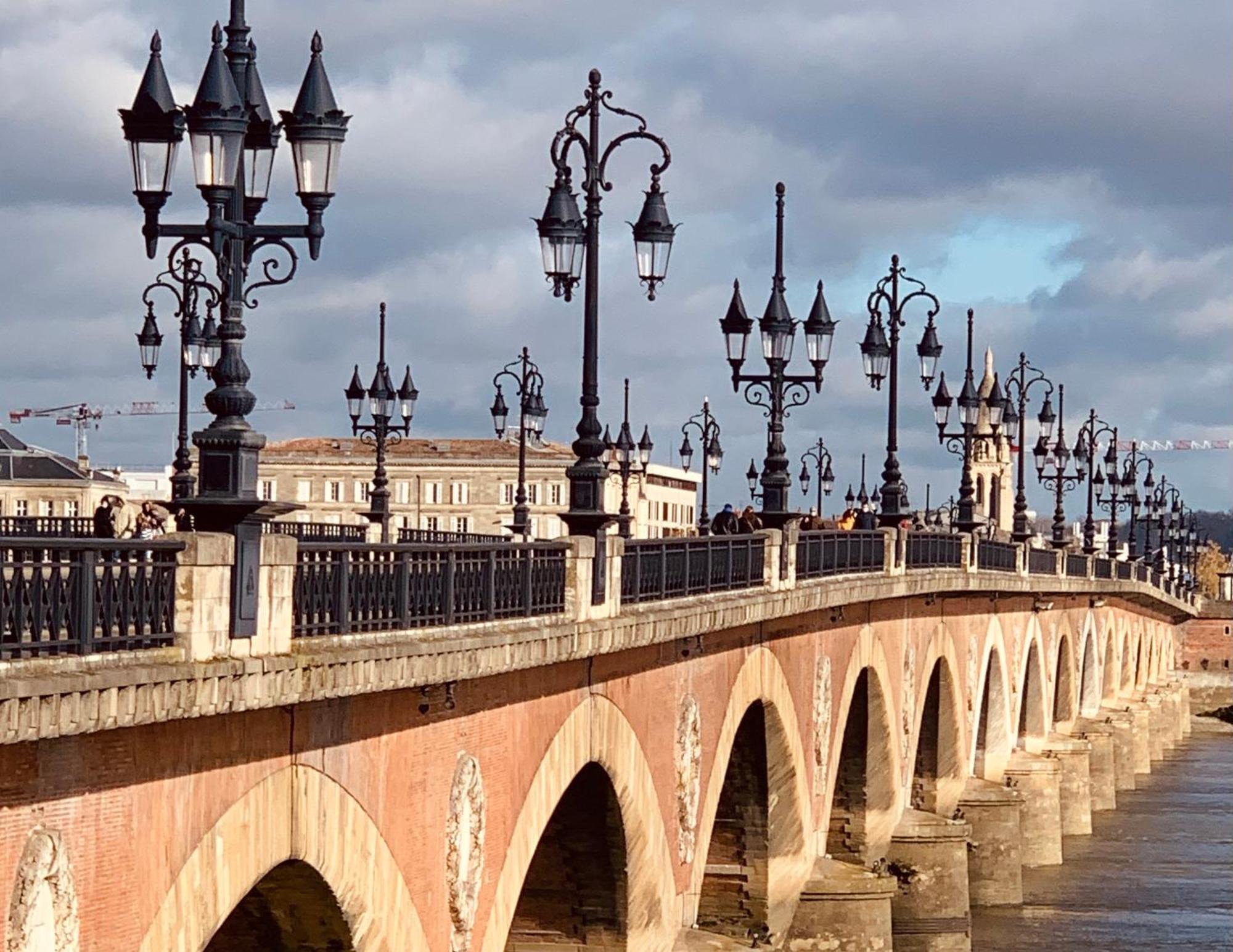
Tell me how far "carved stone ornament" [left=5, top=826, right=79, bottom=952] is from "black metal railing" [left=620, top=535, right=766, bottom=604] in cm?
1059

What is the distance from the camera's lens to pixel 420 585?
1672 cm

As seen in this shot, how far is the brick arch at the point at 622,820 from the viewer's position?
19750mm

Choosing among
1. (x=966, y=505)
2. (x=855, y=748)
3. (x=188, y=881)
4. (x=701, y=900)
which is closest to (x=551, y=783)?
(x=188, y=881)

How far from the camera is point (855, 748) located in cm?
4091

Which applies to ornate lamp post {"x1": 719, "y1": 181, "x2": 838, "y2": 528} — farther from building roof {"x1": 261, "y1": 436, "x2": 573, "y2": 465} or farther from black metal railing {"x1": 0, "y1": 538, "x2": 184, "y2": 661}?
building roof {"x1": 261, "y1": 436, "x2": 573, "y2": 465}

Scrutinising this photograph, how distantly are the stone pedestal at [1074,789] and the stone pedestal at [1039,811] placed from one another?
477 centimetres

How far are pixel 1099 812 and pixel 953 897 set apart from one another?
88.0ft

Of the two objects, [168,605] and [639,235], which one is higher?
[639,235]

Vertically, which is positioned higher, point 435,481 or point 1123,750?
point 435,481

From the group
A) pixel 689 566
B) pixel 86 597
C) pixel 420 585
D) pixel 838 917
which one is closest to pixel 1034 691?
pixel 838 917

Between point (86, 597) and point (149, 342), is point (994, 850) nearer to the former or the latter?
point (149, 342)

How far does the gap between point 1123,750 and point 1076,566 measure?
412 inches

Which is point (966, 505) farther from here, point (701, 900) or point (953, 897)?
point (701, 900)

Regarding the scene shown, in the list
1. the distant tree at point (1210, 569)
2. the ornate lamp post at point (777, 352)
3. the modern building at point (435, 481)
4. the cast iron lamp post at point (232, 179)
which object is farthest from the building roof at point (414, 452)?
the distant tree at point (1210, 569)
